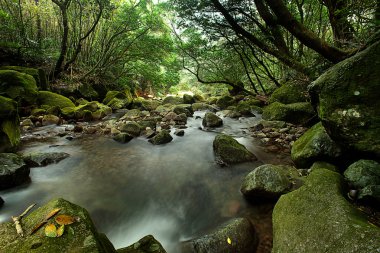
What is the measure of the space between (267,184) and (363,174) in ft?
3.45

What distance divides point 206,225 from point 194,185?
3.39 feet

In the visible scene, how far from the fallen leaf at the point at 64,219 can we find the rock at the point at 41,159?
3.17 meters

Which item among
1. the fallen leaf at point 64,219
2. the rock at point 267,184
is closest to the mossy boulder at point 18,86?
the fallen leaf at point 64,219

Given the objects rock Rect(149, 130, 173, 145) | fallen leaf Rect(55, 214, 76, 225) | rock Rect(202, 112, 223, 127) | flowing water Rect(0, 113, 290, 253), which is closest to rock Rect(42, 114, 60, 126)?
flowing water Rect(0, 113, 290, 253)

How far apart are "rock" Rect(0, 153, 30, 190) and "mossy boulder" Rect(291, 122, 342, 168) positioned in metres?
4.54

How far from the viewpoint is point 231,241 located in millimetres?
2252

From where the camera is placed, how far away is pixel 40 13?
10.2 metres

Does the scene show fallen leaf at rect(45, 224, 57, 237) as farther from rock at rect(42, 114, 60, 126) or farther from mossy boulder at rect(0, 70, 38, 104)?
mossy boulder at rect(0, 70, 38, 104)

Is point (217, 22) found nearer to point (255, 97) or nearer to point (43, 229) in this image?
point (255, 97)

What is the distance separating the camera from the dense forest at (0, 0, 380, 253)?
186 centimetres

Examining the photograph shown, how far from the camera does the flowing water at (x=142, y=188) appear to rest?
2879 millimetres

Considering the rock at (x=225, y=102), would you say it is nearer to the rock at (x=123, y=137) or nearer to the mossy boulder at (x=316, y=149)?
the rock at (x=123, y=137)

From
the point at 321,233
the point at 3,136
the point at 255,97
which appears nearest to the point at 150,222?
the point at 321,233

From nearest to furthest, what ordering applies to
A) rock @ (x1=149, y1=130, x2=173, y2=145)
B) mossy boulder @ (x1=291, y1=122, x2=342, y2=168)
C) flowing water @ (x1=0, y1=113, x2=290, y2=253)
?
flowing water @ (x1=0, y1=113, x2=290, y2=253) < mossy boulder @ (x1=291, y1=122, x2=342, y2=168) < rock @ (x1=149, y1=130, x2=173, y2=145)
